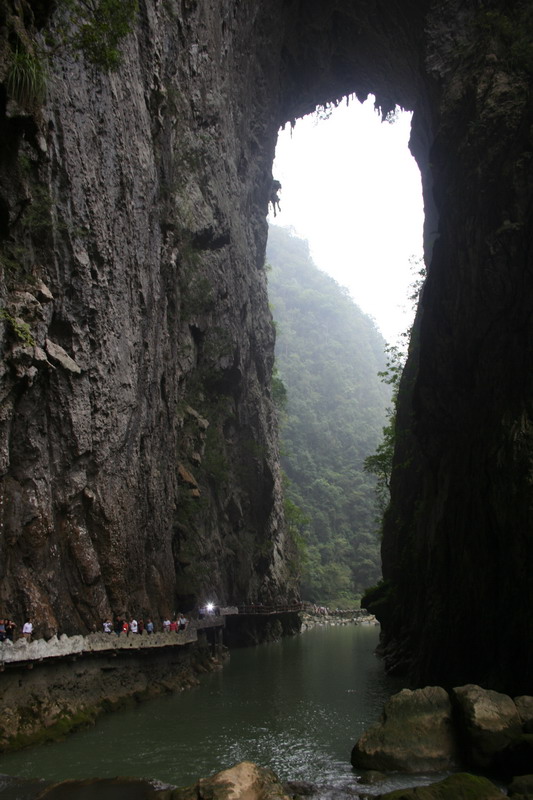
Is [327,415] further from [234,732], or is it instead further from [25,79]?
[25,79]

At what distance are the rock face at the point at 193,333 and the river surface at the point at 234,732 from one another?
3.14 metres

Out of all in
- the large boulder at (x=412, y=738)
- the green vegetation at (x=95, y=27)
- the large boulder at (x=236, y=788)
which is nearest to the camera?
the large boulder at (x=236, y=788)

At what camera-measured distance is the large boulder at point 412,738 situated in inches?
504

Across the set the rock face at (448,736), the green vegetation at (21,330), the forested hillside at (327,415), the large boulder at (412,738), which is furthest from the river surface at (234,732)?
the forested hillside at (327,415)

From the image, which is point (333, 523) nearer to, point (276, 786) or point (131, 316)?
point (131, 316)

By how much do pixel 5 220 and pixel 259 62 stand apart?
31.9 m

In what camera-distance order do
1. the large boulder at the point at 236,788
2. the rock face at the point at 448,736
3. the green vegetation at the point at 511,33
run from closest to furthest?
the large boulder at the point at 236,788 < the rock face at the point at 448,736 < the green vegetation at the point at 511,33

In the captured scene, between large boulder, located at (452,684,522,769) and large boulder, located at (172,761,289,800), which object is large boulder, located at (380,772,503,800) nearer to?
large boulder, located at (172,761,289,800)

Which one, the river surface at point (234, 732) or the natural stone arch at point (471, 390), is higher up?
the natural stone arch at point (471, 390)

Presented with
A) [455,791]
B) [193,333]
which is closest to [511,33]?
[193,333]

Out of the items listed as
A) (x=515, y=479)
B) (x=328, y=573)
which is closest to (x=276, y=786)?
(x=515, y=479)

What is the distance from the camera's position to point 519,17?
24.2 meters

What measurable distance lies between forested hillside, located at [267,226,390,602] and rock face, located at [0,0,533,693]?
30684mm

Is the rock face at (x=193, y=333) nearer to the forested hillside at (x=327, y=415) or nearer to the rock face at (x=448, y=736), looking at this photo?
the rock face at (x=448, y=736)
